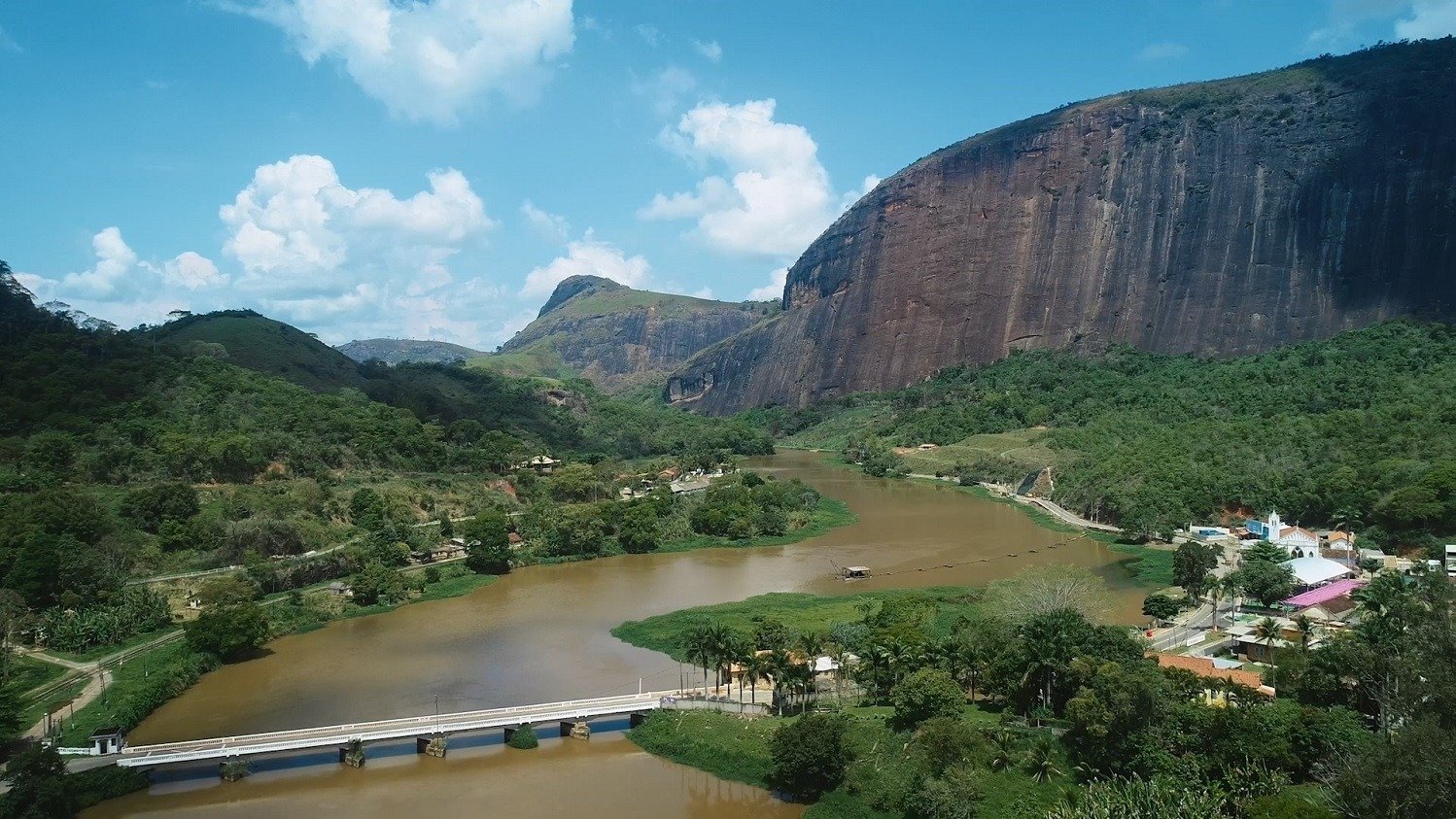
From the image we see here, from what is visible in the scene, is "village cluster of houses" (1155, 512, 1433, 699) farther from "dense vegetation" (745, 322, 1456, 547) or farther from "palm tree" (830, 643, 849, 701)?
"palm tree" (830, 643, 849, 701)

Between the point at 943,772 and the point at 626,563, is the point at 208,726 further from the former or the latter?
the point at 626,563

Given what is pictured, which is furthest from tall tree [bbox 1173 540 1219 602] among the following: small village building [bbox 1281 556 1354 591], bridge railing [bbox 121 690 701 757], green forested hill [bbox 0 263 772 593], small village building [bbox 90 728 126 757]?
green forested hill [bbox 0 263 772 593]

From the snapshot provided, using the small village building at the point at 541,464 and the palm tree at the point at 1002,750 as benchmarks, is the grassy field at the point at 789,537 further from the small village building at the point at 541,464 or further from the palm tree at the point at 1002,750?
the palm tree at the point at 1002,750

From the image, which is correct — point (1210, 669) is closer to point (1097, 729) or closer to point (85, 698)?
point (1097, 729)

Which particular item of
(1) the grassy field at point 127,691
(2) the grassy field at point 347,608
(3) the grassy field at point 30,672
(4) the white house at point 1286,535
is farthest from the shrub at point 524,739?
(4) the white house at point 1286,535

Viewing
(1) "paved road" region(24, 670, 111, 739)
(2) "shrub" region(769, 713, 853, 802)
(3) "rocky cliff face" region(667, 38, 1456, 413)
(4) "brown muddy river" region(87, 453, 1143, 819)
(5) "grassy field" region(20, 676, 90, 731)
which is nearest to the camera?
(2) "shrub" region(769, 713, 853, 802)
